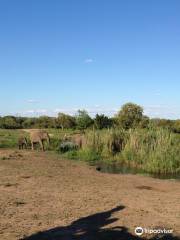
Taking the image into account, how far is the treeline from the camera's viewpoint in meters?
37.8

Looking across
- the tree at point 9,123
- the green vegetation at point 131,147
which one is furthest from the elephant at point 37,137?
the tree at point 9,123

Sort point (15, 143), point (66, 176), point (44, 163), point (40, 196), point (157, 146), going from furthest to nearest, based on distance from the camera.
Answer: point (15, 143) → point (157, 146) → point (44, 163) → point (66, 176) → point (40, 196)

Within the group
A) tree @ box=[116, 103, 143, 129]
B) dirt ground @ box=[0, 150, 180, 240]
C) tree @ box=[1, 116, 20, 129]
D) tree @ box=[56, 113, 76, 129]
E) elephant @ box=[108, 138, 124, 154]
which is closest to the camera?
dirt ground @ box=[0, 150, 180, 240]

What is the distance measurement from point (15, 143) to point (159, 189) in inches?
682

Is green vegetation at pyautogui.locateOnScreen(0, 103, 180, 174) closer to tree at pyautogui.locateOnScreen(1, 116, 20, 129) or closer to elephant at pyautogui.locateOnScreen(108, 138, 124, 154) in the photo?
elephant at pyautogui.locateOnScreen(108, 138, 124, 154)

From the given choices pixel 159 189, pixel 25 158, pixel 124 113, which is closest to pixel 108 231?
pixel 159 189

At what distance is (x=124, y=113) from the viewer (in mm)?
45812

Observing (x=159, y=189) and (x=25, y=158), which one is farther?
(x=25, y=158)

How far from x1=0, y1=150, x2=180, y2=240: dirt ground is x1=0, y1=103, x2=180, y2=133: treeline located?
18993mm

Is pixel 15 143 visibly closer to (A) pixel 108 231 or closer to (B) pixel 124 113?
(B) pixel 124 113

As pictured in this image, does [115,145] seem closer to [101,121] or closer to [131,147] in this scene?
[131,147]

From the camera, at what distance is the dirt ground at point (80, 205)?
27.4ft

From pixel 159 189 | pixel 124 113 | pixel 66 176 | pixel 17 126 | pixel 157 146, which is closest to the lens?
pixel 159 189

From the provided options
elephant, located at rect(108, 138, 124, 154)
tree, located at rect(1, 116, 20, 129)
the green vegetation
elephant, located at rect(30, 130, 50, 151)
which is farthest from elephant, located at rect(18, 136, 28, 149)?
tree, located at rect(1, 116, 20, 129)
